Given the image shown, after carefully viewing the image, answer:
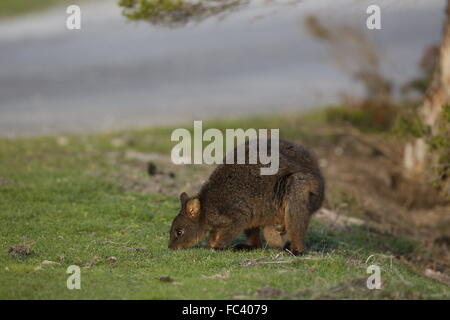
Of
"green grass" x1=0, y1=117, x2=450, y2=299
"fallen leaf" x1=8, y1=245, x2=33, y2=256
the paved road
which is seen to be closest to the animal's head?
"green grass" x1=0, y1=117, x2=450, y2=299

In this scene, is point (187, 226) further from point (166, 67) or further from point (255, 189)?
point (166, 67)

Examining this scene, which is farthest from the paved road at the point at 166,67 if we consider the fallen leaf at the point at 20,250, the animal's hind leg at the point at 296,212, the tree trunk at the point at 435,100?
the fallen leaf at the point at 20,250

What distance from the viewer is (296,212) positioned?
32.3ft

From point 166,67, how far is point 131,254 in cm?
2422

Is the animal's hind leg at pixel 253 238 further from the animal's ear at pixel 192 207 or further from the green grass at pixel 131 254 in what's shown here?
the animal's ear at pixel 192 207

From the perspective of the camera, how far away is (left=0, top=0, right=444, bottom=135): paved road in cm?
2472

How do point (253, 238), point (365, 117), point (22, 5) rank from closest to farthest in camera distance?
point (253, 238), point (365, 117), point (22, 5)

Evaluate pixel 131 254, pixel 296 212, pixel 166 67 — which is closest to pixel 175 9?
pixel 296 212

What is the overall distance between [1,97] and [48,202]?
1655 centimetres

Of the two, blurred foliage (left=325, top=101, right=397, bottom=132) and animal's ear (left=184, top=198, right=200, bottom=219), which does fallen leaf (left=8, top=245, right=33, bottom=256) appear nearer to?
animal's ear (left=184, top=198, right=200, bottom=219)

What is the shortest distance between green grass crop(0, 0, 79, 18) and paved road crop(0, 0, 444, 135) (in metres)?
0.74

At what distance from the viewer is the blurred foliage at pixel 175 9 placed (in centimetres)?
1245
